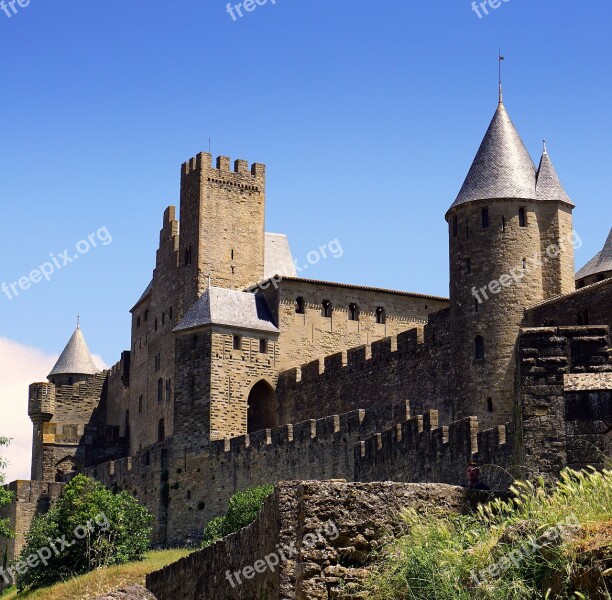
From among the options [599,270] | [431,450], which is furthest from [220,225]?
[431,450]

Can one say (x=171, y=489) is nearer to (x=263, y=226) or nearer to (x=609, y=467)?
(x=263, y=226)

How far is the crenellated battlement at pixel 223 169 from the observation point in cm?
5681

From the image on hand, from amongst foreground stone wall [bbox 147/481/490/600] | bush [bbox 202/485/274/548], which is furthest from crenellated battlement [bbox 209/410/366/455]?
foreground stone wall [bbox 147/481/490/600]

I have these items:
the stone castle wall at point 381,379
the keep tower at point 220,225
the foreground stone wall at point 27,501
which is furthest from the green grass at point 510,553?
the foreground stone wall at point 27,501

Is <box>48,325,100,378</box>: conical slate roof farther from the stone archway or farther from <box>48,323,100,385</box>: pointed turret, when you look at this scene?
the stone archway

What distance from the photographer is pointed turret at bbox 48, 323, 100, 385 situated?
227ft

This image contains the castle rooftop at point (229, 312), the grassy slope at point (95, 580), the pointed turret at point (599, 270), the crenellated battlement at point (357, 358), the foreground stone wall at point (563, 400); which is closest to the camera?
the foreground stone wall at point (563, 400)

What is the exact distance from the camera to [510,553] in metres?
9.29

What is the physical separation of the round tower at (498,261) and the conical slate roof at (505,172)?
0.03 metres

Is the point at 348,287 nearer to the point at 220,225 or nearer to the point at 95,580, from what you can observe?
the point at 220,225

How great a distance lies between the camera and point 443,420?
132 feet

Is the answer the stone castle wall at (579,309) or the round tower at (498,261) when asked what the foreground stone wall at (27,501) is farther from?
the stone castle wall at (579,309)

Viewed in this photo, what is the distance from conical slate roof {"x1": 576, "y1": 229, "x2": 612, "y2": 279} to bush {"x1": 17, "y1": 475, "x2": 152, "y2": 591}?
15.7 meters

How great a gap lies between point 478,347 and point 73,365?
3469cm
